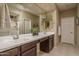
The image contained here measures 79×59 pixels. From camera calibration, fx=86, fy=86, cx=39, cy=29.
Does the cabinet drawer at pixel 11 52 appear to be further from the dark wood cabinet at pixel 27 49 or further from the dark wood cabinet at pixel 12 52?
the dark wood cabinet at pixel 27 49

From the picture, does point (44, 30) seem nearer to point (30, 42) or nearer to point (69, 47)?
point (30, 42)

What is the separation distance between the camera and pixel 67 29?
6.56 ft

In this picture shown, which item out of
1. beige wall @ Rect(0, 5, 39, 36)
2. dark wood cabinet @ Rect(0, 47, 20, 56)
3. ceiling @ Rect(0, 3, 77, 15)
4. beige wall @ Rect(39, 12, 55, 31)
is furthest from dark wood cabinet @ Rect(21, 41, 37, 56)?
ceiling @ Rect(0, 3, 77, 15)

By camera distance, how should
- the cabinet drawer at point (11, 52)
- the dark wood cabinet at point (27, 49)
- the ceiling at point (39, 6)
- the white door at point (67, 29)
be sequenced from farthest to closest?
the white door at point (67, 29)
the ceiling at point (39, 6)
the dark wood cabinet at point (27, 49)
the cabinet drawer at point (11, 52)

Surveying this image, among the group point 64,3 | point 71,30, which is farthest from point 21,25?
point 71,30

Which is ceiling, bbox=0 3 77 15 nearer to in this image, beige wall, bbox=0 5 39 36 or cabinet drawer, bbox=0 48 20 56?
beige wall, bbox=0 5 39 36

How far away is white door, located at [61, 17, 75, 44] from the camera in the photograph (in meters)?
1.96

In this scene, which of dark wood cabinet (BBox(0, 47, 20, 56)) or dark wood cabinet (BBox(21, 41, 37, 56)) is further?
dark wood cabinet (BBox(21, 41, 37, 56))

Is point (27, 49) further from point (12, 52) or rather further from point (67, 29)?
point (67, 29)

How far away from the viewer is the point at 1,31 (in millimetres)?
1580

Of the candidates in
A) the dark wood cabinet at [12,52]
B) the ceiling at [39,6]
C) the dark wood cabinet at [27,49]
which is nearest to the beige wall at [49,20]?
the ceiling at [39,6]

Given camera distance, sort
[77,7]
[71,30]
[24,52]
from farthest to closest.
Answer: [71,30]
[77,7]
[24,52]

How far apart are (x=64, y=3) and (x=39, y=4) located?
50cm

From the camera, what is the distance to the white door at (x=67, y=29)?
196cm
